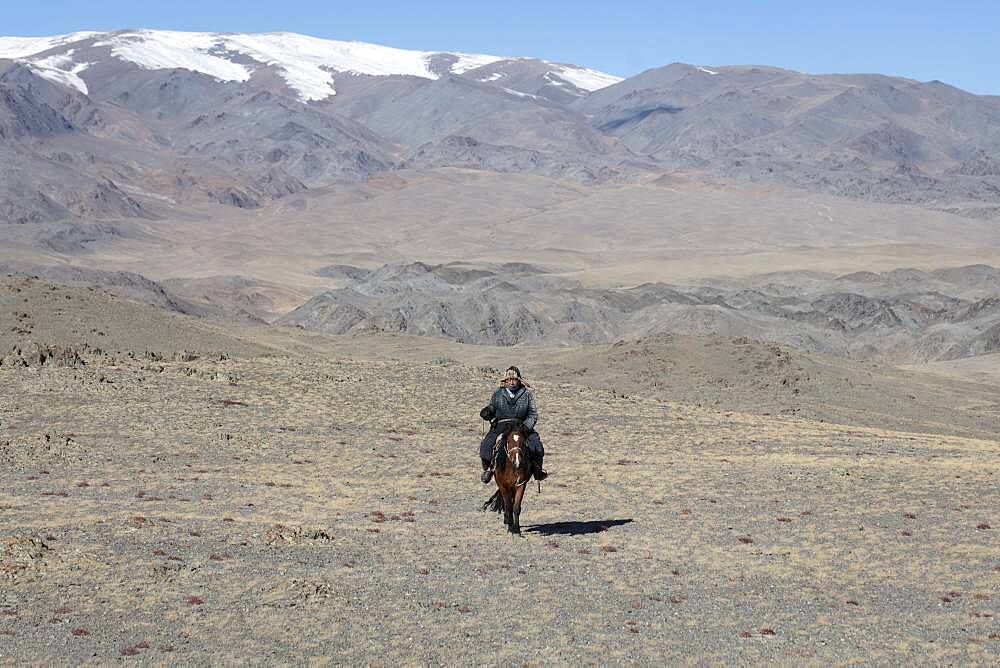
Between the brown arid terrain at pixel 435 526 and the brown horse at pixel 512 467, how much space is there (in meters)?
0.31

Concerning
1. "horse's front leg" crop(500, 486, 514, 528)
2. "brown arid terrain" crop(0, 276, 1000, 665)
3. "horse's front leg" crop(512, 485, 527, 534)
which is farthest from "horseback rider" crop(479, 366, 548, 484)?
"brown arid terrain" crop(0, 276, 1000, 665)

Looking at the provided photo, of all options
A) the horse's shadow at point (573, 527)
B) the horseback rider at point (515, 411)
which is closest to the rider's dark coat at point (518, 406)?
the horseback rider at point (515, 411)

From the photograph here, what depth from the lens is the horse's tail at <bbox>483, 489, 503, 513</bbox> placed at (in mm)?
16078

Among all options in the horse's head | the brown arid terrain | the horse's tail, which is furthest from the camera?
the horse's tail

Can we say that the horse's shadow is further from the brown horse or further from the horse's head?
the horse's head

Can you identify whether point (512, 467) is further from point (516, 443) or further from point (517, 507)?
point (517, 507)

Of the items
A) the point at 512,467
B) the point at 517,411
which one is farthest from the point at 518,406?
the point at 512,467

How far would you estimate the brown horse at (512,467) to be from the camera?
15086 mm

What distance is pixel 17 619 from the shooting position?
410 inches

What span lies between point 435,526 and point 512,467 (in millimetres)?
1330

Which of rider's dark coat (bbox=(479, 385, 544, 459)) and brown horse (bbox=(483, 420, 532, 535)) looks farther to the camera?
rider's dark coat (bbox=(479, 385, 544, 459))

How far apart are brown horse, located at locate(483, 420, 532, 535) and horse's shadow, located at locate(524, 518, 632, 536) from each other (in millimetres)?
361

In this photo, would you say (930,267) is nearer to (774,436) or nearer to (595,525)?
(774,436)

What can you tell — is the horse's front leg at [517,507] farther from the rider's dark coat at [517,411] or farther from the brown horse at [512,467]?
the rider's dark coat at [517,411]
